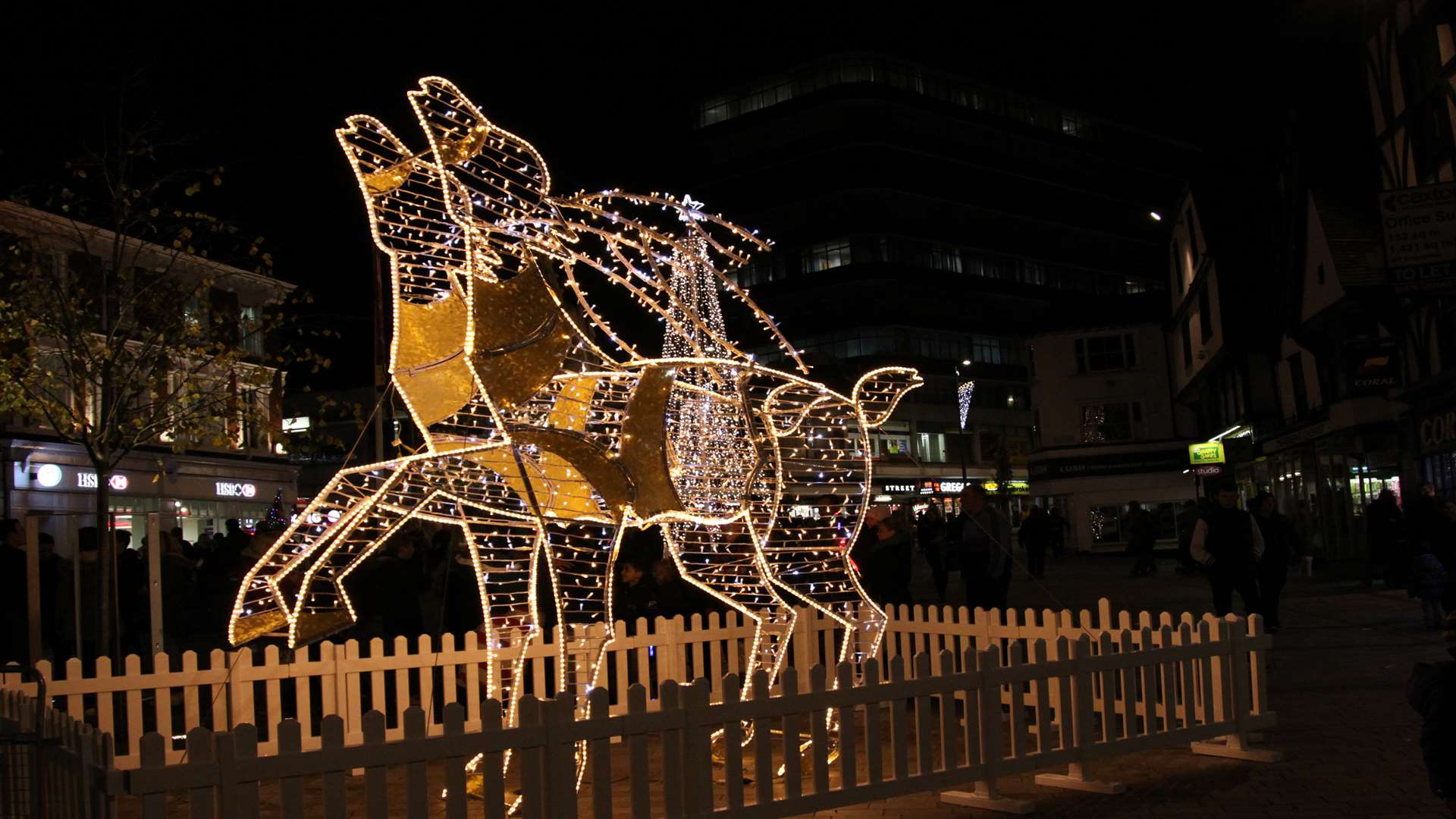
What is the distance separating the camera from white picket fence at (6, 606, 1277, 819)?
469 centimetres

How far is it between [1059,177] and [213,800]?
7433 cm

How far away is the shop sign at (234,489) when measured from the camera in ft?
118

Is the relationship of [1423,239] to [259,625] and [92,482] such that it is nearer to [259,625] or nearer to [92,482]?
[259,625]

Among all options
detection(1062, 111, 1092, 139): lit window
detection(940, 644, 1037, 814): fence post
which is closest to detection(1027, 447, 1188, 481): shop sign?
detection(940, 644, 1037, 814): fence post

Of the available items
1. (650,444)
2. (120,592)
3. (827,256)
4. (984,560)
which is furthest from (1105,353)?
(650,444)

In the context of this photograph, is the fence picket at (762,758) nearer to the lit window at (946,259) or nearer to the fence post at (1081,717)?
the fence post at (1081,717)

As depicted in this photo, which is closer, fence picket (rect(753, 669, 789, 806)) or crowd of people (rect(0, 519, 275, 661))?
fence picket (rect(753, 669, 789, 806))

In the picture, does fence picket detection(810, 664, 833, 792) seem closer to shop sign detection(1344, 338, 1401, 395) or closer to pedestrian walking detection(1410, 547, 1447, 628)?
pedestrian walking detection(1410, 547, 1447, 628)

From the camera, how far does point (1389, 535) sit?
18875 millimetres

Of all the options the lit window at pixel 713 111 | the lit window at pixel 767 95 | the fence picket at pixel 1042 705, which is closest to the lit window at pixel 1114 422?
the lit window at pixel 767 95

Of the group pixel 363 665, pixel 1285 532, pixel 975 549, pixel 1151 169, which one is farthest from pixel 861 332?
pixel 363 665

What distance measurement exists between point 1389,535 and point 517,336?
16.7 meters

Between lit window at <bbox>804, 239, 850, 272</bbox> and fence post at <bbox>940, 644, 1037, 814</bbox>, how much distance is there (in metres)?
60.3

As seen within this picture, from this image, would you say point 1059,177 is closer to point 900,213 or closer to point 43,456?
point 900,213
